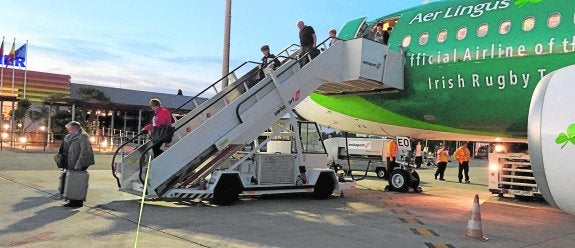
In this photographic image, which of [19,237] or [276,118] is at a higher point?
[276,118]

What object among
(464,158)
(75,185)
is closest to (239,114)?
(75,185)

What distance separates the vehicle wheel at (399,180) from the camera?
15.6 metres

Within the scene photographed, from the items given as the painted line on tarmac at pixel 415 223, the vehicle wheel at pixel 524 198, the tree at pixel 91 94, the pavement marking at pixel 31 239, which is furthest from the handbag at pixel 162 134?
the tree at pixel 91 94

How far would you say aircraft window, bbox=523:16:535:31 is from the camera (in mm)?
11094

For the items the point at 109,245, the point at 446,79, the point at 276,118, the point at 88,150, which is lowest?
the point at 109,245

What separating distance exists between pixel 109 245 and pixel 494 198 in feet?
38.8

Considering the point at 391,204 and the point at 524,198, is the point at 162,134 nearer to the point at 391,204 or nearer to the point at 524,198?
the point at 391,204

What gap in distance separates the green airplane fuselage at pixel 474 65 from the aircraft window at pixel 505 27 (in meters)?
0.05

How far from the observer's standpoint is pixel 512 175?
47.0ft

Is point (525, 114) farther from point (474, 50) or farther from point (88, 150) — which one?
point (88, 150)

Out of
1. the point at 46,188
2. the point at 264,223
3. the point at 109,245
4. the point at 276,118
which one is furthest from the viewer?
the point at 46,188

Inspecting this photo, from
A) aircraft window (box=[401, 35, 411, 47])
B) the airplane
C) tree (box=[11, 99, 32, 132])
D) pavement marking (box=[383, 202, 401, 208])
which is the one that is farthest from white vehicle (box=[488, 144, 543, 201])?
tree (box=[11, 99, 32, 132])

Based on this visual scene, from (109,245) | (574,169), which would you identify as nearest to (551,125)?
(574,169)

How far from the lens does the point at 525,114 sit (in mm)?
11430
